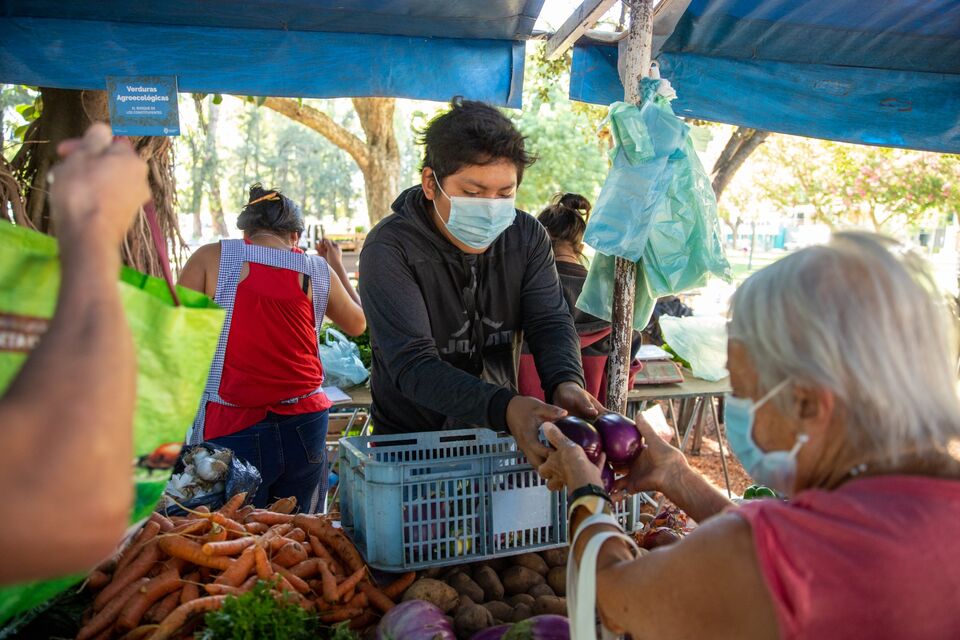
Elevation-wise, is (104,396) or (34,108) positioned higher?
(34,108)

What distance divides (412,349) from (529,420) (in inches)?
20.1

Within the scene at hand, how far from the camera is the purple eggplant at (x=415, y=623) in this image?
202 centimetres

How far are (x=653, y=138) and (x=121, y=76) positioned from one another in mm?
2779

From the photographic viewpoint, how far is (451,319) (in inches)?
107

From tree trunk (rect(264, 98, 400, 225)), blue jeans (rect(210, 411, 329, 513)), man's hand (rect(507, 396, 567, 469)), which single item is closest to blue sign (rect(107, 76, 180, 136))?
blue jeans (rect(210, 411, 329, 513))

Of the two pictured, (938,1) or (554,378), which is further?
(938,1)

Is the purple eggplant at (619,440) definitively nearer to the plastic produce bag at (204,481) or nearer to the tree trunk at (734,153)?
the plastic produce bag at (204,481)

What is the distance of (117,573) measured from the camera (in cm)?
225

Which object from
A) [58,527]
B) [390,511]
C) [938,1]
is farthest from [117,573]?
[938,1]

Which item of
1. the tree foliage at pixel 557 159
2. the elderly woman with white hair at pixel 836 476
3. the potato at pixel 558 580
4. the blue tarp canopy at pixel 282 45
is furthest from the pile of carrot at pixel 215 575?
the tree foliage at pixel 557 159

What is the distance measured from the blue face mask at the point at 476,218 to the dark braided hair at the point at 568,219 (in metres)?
1.82

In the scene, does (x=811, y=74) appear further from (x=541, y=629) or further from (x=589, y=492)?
(x=541, y=629)

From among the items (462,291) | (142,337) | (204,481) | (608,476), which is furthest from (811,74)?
(142,337)

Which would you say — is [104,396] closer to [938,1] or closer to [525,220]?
[525,220]
